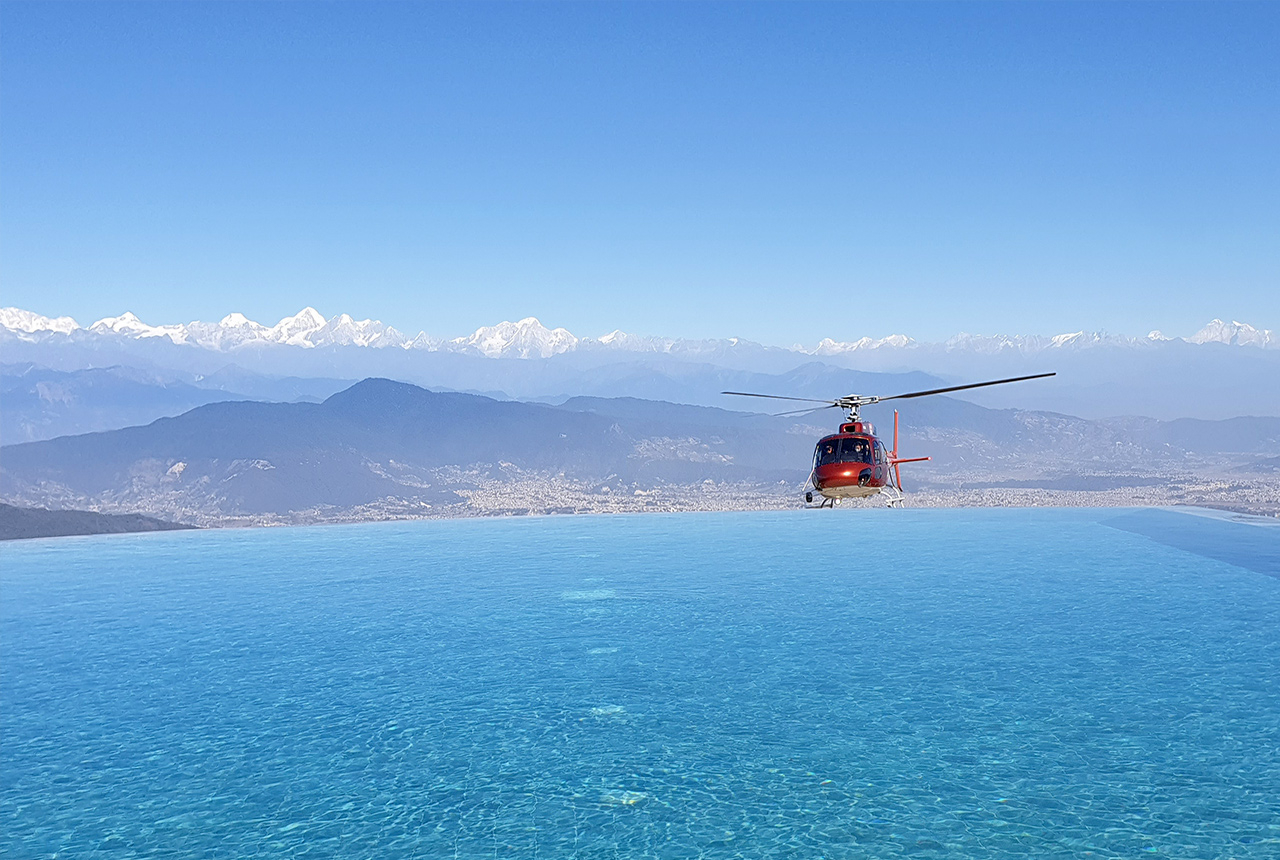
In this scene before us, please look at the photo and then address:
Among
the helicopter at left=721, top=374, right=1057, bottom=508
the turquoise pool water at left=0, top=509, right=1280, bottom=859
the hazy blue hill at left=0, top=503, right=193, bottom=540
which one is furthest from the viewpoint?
the hazy blue hill at left=0, top=503, right=193, bottom=540

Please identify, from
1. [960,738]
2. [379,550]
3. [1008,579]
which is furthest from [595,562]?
[960,738]

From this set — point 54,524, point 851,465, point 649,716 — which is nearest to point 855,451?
point 851,465

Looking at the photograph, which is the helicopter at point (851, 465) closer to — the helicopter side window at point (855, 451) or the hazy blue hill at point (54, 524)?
the helicopter side window at point (855, 451)

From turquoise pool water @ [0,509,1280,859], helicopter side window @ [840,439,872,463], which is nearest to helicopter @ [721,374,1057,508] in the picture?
helicopter side window @ [840,439,872,463]

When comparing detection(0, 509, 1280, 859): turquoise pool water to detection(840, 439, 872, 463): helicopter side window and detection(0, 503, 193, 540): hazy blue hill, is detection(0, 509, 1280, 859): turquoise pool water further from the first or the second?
detection(0, 503, 193, 540): hazy blue hill

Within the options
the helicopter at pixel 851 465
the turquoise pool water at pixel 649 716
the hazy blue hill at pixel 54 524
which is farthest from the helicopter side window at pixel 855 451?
the hazy blue hill at pixel 54 524
